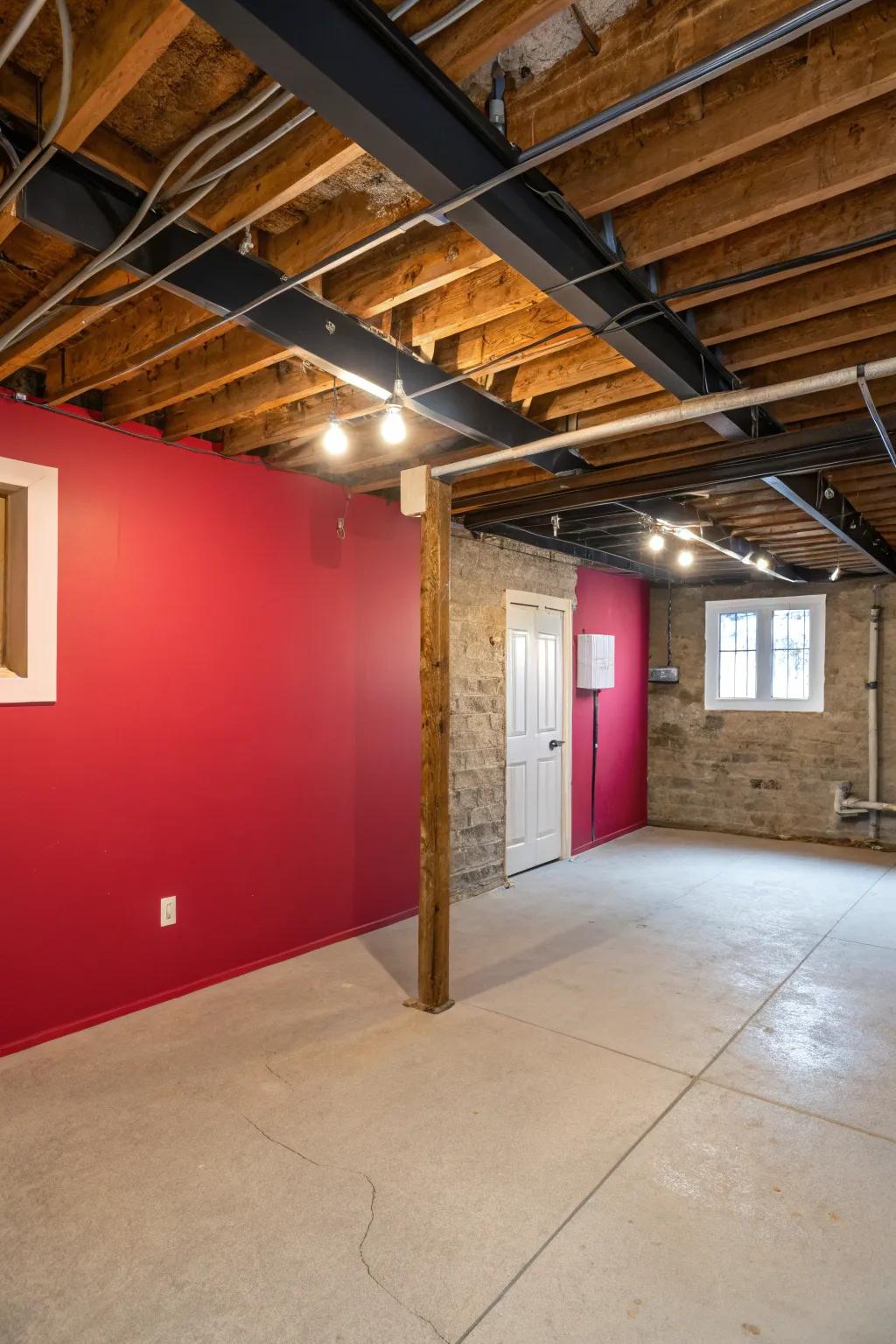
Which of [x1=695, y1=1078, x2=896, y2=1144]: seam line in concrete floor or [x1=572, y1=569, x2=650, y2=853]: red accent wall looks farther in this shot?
[x1=572, y1=569, x2=650, y2=853]: red accent wall

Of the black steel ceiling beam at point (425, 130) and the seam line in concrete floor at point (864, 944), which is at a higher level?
the black steel ceiling beam at point (425, 130)

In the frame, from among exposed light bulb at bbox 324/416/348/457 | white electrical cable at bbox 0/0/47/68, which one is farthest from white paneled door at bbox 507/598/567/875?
white electrical cable at bbox 0/0/47/68

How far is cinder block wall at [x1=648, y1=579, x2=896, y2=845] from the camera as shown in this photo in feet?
22.2

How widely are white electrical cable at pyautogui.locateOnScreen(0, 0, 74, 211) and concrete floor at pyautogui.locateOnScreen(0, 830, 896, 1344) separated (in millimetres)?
2527

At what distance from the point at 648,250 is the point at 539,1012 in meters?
2.95

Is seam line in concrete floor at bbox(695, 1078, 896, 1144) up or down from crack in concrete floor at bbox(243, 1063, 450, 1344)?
down

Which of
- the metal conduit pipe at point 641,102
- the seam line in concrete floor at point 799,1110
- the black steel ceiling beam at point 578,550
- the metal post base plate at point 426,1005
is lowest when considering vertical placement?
the seam line in concrete floor at point 799,1110

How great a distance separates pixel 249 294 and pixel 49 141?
67cm

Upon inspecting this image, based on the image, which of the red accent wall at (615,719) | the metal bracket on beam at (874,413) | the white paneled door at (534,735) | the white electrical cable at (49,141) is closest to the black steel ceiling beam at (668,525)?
the white paneled door at (534,735)

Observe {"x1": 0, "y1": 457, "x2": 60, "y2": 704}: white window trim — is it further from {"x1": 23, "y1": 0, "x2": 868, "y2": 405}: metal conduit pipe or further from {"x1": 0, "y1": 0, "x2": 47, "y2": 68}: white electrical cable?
{"x1": 0, "y1": 0, "x2": 47, "y2": 68}: white electrical cable

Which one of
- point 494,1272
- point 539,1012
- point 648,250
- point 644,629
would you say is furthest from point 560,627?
point 494,1272

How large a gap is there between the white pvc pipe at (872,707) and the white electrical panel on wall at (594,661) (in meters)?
2.36

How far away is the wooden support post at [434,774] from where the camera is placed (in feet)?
10.9

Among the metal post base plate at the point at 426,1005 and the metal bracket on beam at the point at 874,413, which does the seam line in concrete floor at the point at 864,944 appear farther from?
the metal bracket on beam at the point at 874,413
